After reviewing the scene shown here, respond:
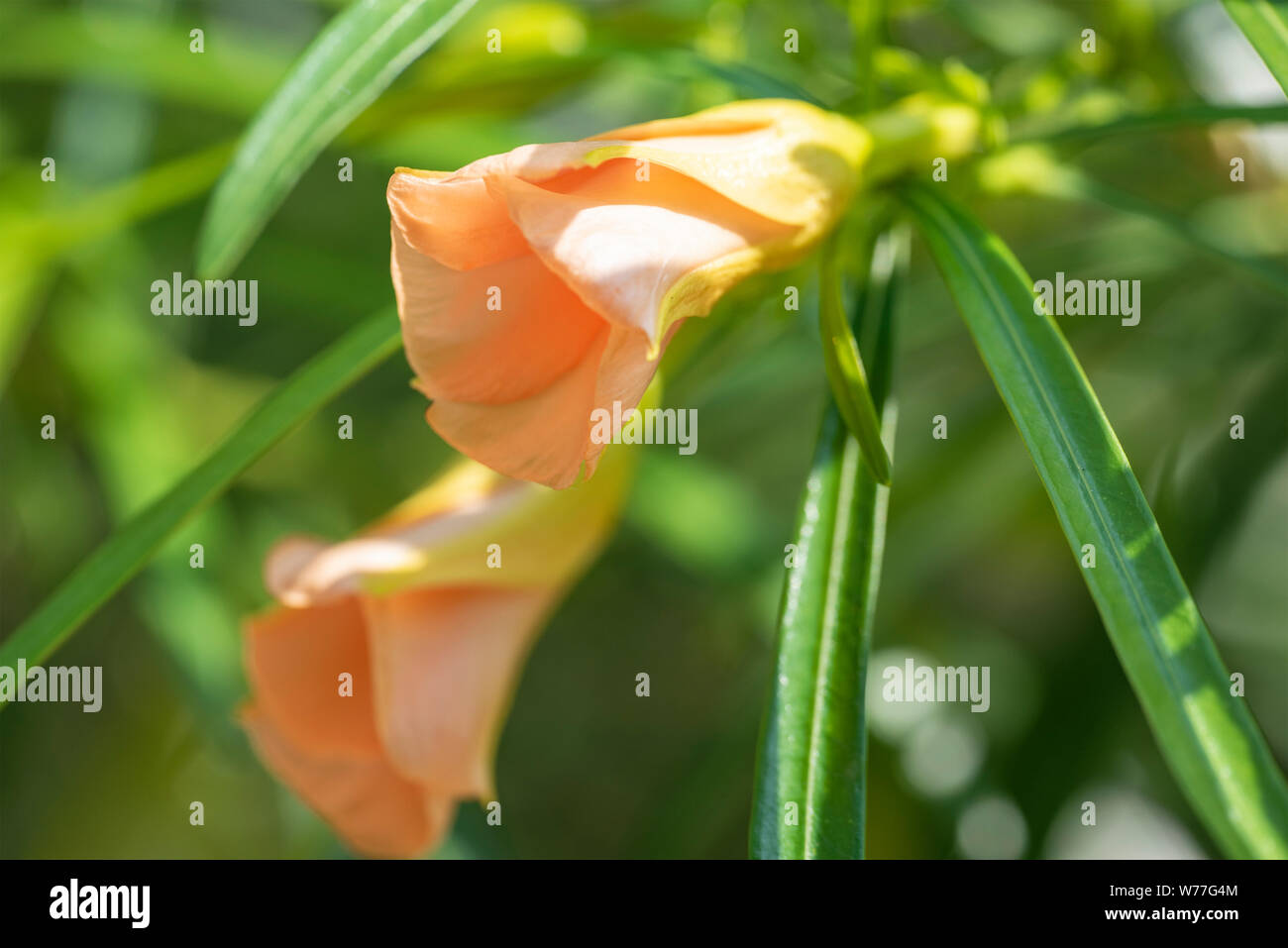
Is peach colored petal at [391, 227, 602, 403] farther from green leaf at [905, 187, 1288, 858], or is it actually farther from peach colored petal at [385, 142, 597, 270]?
green leaf at [905, 187, 1288, 858]

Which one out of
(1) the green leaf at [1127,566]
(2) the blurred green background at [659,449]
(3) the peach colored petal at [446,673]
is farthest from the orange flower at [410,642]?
(1) the green leaf at [1127,566]

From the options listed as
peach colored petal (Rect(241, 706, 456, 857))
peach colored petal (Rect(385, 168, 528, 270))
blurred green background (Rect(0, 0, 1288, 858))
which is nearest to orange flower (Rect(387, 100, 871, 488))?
peach colored petal (Rect(385, 168, 528, 270))

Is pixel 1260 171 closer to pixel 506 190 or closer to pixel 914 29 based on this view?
pixel 914 29

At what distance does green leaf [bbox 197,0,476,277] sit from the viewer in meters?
0.40

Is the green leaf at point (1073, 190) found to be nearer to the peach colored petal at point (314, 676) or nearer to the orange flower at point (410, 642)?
the orange flower at point (410, 642)

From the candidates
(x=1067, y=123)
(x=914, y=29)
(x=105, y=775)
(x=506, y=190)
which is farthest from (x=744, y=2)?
(x=105, y=775)

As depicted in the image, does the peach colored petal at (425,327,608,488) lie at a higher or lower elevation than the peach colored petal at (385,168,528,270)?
lower

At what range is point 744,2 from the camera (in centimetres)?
61

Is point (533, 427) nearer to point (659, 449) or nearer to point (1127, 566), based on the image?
point (1127, 566)

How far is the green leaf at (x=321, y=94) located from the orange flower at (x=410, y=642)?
155 millimetres

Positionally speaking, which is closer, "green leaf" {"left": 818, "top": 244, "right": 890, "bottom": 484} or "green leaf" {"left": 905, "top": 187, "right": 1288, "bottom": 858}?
"green leaf" {"left": 905, "top": 187, "right": 1288, "bottom": 858}

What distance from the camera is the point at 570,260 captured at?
32 centimetres

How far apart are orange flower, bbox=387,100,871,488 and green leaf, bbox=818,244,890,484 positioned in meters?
0.03

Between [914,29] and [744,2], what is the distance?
542 millimetres
